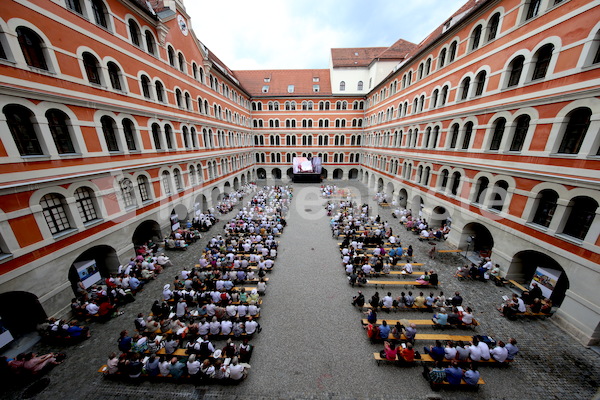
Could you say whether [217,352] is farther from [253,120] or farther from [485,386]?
[253,120]

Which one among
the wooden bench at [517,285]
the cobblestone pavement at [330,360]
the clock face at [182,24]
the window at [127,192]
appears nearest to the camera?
the cobblestone pavement at [330,360]

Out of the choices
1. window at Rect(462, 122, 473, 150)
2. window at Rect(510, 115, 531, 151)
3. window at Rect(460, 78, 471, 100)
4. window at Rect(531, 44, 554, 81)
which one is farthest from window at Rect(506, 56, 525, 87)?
window at Rect(462, 122, 473, 150)

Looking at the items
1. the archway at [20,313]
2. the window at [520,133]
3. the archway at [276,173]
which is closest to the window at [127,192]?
the archway at [20,313]

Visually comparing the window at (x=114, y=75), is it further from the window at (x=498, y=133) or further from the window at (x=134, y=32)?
the window at (x=498, y=133)

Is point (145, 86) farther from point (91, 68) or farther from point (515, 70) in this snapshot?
point (515, 70)

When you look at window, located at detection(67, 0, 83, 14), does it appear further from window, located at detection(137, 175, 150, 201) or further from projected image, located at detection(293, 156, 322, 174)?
projected image, located at detection(293, 156, 322, 174)

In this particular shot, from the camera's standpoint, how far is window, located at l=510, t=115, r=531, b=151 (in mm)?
11395

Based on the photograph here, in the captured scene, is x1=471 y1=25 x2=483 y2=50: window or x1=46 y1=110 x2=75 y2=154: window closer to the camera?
x1=46 y1=110 x2=75 y2=154: window

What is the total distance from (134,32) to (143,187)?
33.5 feet

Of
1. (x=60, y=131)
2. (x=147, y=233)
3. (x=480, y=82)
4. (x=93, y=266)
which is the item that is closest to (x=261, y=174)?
(x=147, y=233)

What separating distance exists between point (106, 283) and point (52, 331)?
3146mm

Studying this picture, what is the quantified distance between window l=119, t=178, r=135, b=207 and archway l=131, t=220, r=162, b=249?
286 centimetres

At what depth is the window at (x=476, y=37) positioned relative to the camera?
14122 mm

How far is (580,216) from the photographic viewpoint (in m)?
9.35
